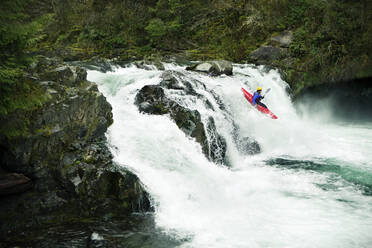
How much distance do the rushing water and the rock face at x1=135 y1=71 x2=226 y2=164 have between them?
315 mm

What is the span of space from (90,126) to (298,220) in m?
6.23

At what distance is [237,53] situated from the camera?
21.3 metres

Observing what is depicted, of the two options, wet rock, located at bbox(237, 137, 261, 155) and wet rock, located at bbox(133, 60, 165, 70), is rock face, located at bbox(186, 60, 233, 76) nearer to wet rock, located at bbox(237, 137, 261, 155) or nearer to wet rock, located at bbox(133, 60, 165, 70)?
wet rock, located at bbox(133, 60, 165, 70)

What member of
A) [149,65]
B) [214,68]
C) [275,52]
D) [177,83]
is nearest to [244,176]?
[177,83]

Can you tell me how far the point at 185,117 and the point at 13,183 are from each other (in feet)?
18.9

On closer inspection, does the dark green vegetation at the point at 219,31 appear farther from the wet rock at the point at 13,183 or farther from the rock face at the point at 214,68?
the wet rock at the point at 13,183

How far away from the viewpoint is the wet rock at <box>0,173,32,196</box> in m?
6.36

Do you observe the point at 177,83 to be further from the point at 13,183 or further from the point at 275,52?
the point at 275,52

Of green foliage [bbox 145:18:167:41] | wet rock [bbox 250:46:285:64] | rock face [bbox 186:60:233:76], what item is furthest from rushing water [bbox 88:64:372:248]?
green foliage [bbox 145:18:167:41]

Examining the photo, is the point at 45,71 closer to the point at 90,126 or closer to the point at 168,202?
the point at 90,126

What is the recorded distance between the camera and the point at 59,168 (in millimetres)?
7289

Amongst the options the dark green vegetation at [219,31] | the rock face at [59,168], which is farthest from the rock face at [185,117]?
the dark green vegetation at [219,31]

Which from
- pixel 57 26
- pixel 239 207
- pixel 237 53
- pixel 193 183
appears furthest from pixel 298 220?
pixel 57 26

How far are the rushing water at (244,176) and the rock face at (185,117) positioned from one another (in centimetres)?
31
